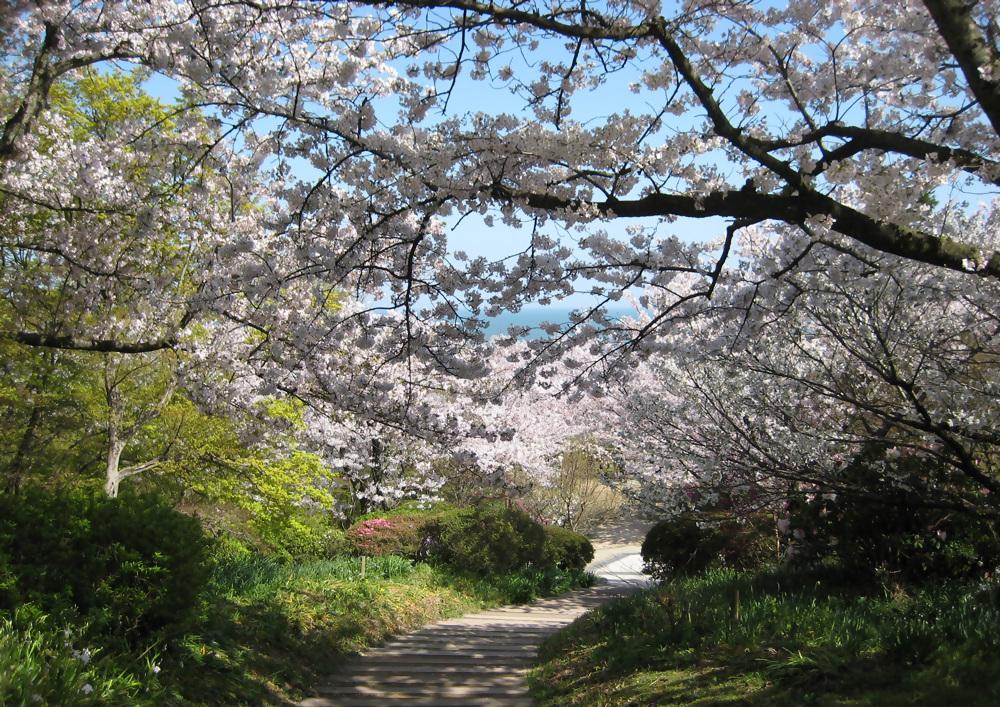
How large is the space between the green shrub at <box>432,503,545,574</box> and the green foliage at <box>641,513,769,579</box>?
10.8 ft

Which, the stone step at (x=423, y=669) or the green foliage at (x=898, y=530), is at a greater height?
the green foliage at (x=898, y=530)

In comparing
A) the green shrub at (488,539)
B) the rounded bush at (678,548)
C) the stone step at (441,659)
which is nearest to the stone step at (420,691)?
the stone step at (441,659)

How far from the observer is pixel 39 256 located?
1077 cm

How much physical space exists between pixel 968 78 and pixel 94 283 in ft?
26.6

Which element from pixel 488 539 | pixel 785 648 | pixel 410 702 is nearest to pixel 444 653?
pixel 410 702

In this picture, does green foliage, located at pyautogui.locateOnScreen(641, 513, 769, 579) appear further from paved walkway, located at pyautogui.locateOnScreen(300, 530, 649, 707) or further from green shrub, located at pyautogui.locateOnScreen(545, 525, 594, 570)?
green shrub, located at pyautogui.locateOnScreen(545, 525, 594, 570)

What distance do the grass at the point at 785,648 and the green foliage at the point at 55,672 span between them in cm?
338

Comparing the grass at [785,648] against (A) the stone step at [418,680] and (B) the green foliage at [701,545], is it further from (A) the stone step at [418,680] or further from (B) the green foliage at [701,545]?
(B) the green foliage at [701,545]

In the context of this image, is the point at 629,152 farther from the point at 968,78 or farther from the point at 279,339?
the point at 279,339

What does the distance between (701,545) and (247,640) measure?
24.4ft

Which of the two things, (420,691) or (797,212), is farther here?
(420,691)

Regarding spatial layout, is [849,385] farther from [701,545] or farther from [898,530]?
[701,545]

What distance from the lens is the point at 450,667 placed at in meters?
7.56

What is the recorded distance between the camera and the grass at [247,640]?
157 inches
